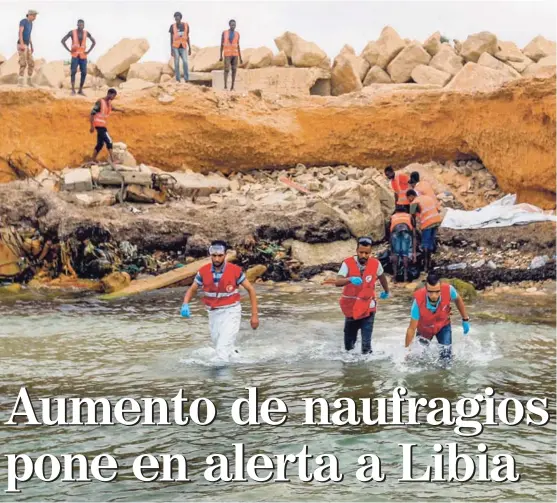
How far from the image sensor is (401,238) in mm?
16453

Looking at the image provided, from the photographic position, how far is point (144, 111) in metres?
21.2

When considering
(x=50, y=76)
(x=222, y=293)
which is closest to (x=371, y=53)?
(x=50, y=76)

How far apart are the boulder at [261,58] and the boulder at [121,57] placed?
445cm

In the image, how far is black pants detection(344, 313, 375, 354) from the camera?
10602 mm

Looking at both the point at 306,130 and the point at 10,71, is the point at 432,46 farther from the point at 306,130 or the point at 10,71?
the point at 10,71

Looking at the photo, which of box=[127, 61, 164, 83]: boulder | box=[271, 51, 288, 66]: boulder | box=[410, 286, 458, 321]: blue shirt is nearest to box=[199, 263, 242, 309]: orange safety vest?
box=[410, 286, 458, 321]: blue shirt

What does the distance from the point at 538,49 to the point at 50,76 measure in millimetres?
15572

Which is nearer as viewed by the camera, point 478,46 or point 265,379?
point 265,379

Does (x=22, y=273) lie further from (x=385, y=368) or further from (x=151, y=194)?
(x=385, y=368)

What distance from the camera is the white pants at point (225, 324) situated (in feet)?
34.4

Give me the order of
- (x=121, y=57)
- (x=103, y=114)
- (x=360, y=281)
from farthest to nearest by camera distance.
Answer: (x=121, y=57) < (x=103, y=114) < (x=360, y=281)

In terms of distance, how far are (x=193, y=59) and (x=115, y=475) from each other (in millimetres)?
22160

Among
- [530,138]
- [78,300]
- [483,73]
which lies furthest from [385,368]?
[483,73]

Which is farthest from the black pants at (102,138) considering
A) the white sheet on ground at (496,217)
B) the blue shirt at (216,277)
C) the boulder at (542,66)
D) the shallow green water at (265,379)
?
the boulder at (542,66)
